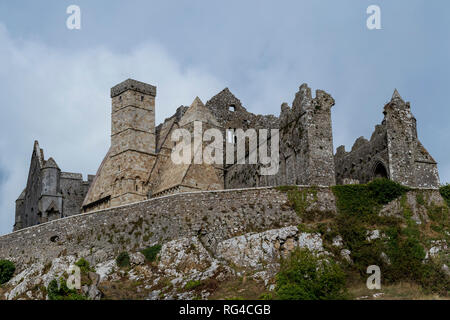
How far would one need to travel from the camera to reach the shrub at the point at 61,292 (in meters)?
37.6

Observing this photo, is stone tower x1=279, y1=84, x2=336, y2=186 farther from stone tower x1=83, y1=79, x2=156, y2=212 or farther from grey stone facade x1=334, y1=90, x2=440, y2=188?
stone tower x1=83, y1=79, x2=156, y2=212

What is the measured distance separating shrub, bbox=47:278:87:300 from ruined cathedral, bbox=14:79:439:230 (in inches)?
562

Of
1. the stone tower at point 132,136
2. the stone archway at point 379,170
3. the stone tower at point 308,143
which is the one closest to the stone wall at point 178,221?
the stone tower at point 308,143

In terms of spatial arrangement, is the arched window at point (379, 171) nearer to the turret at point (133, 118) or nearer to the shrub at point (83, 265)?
the turret at point (133, 118)

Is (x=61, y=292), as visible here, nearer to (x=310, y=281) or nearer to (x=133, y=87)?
(x=310, y=281)

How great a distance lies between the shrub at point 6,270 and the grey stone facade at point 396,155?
71.6 ft

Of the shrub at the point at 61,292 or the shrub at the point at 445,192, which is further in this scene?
the shrub at the point at 445,192

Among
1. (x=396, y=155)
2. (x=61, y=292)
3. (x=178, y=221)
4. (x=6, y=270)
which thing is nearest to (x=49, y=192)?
(x=6, y=270)

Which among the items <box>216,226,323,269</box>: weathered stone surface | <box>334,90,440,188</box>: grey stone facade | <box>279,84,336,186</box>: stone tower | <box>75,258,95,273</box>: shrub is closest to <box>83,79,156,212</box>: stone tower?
<box>279,84,336,186</box>: stone tower

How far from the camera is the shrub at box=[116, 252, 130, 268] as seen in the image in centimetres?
4238

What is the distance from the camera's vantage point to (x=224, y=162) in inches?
2277

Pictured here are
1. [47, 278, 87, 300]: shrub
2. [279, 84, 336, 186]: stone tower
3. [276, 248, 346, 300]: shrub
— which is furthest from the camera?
[279, 84, 336, 186]: stone tower

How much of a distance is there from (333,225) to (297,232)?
224 centimetres
